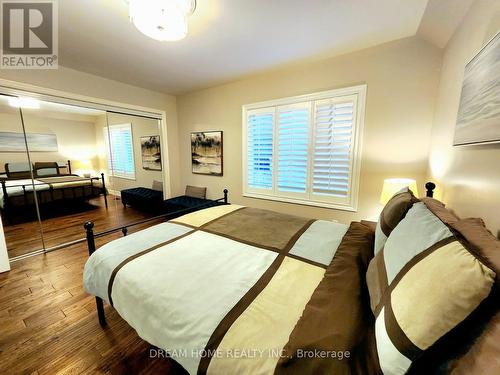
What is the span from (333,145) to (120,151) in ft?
11.5

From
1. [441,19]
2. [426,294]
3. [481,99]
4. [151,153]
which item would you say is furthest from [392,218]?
[151,153]

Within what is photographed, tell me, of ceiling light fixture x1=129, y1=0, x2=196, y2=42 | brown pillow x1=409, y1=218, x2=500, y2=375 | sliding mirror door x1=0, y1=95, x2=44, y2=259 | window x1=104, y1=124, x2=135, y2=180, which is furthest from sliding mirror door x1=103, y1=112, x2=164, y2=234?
brown pillow x1=409, y1=218, x2=500, y2=375

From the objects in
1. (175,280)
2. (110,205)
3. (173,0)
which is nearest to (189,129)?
(110,205)

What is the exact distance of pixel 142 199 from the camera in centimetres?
383

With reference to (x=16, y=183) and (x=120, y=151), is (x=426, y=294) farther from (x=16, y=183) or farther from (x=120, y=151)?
(x=120, y=151)

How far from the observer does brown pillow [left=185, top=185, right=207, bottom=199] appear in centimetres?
403

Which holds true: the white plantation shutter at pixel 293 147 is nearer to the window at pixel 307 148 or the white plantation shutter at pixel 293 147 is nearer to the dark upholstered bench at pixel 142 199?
the window at pixel 307 148

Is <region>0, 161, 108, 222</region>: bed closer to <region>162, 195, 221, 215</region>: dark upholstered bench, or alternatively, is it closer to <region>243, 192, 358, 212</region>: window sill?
<region>162, 195, 221, 215</region>: dark upholstered bench

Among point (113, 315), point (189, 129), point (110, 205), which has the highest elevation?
point (189, 129)

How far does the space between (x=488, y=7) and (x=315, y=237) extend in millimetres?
1835

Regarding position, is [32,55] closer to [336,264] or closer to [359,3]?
[359,3]

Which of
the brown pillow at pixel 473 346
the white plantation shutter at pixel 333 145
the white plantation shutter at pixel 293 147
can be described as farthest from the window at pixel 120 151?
the brown pillow at pixel 473 346

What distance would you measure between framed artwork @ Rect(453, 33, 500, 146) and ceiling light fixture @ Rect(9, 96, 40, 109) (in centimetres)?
434

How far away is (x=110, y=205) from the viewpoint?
3734mm
